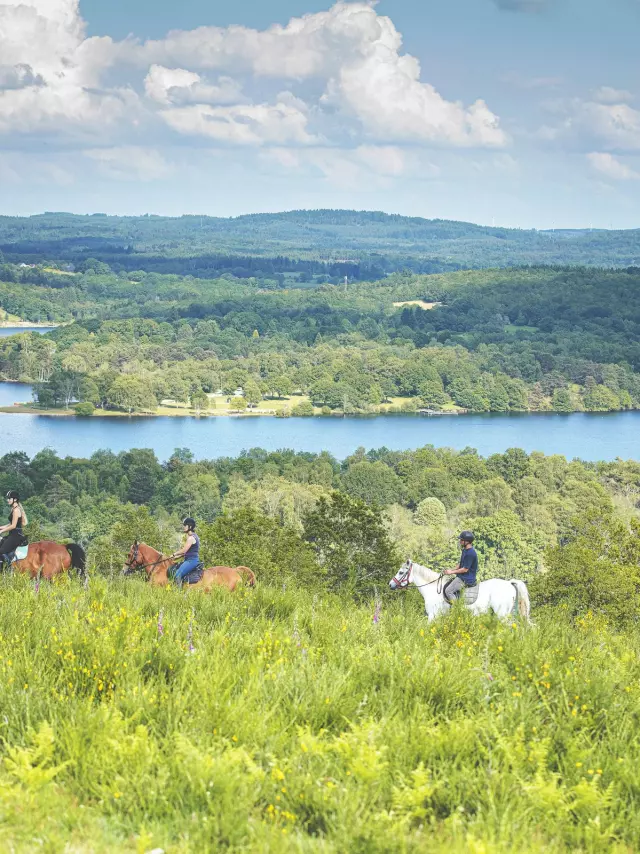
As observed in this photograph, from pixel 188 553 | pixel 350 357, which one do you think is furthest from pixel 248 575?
pixel 350 357

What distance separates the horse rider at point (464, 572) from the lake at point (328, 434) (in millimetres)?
74764

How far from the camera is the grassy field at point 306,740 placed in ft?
11.8

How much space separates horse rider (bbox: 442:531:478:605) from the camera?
910cm

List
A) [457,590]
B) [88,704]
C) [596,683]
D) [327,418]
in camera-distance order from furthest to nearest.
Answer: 1. [327,418]
2. [457,590]
3. [596,683]
4. [88,704]

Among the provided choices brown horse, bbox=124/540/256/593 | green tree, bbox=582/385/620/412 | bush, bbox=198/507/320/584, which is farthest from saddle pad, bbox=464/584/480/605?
green tree, bbox=582/385/620/412

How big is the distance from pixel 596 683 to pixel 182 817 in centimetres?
233

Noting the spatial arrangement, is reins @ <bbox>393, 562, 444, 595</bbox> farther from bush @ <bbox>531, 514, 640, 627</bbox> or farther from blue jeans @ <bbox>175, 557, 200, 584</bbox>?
bush @ <bbox>531, 514, 640, 627</bbox>

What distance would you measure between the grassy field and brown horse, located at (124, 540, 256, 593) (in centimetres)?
350

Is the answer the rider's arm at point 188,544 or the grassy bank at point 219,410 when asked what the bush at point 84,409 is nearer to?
the grassy bank at point 219,410

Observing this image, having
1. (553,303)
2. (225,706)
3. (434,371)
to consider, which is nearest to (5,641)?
(225,706)

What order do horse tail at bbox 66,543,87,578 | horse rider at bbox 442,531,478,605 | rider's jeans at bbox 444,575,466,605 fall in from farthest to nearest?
horse tail at bbox 66,543,87,578 → rider's jeans at bbox 444,575,466,605 → horse rider at bbox 442,531,478,605

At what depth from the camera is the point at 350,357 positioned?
14238cm

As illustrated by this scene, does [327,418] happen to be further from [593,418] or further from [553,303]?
[553,303]

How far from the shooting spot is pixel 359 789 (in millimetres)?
3682
